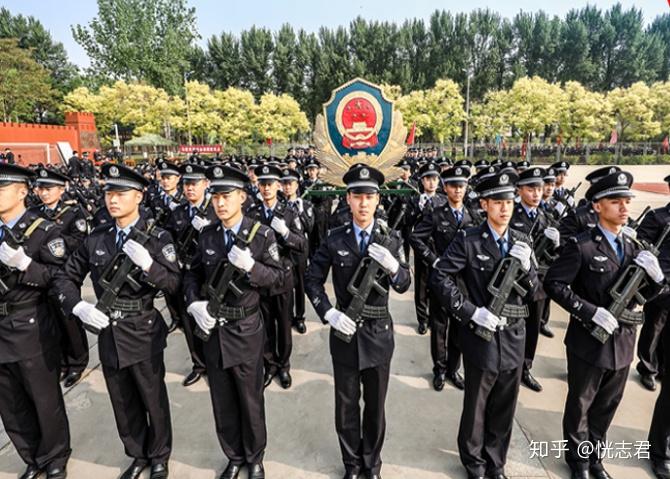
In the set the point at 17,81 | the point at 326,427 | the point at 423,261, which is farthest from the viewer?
the point at 17,81

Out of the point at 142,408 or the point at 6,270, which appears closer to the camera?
the point at 6,270

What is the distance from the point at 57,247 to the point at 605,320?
14.0ft

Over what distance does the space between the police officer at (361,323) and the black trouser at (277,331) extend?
1698mm

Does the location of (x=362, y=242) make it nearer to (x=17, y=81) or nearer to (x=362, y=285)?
(x=362, y=285)

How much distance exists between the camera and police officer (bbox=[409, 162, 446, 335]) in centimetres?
586

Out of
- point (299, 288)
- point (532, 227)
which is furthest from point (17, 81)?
point (532, 227)

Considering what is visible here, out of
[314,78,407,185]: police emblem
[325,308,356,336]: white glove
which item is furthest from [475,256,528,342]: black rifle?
[314,78,407,185]: police emblem

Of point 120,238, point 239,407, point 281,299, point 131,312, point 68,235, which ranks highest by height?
point 120,238

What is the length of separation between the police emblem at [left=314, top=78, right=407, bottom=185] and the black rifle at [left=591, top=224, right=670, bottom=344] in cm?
475

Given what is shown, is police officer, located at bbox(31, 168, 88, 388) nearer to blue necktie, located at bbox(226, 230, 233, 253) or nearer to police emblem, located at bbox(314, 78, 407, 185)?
blue necktie, located at bbox(226, 230, 233, 253)

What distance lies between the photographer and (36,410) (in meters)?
3.24

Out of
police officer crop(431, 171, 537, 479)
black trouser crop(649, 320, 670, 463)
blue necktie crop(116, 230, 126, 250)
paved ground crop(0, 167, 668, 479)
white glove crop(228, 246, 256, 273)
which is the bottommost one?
paved ground crop(0, 167, 668, 479)

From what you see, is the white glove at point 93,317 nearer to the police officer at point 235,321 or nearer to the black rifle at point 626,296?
the police officer at point 235,321

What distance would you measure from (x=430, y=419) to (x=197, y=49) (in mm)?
56048
